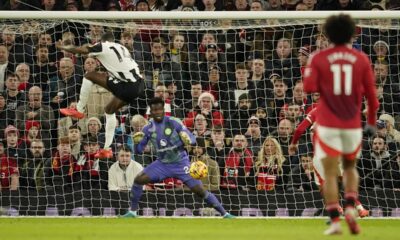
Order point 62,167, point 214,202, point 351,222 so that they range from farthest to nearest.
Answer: point 62,167
point 214,202
point 351,222

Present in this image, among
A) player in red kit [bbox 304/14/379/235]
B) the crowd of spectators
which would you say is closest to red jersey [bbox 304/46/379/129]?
player in red kit [bbox 304/14/379/235]

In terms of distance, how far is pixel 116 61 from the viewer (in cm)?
1459

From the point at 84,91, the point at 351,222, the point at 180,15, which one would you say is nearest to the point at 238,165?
the point at 180,15

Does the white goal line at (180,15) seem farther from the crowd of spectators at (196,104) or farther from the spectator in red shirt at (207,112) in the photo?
the spectator in red shirt at (207,112)

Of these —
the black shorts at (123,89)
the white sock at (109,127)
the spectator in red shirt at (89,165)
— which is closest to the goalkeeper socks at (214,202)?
the white sock at (109,127)

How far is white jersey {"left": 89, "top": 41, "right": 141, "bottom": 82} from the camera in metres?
14.5

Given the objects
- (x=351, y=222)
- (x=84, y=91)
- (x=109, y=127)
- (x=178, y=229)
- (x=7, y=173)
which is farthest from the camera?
(x=7, y=173)

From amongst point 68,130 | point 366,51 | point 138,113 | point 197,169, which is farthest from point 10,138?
point 366,51

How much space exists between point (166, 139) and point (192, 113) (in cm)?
150

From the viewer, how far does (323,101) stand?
10.5 meters

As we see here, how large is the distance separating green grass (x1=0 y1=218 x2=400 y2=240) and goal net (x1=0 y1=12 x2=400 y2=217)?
1.15 m

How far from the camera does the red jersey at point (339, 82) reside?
10398 millimetres

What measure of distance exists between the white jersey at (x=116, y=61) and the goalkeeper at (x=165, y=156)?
1642mm

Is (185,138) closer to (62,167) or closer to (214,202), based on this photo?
(214,202)
